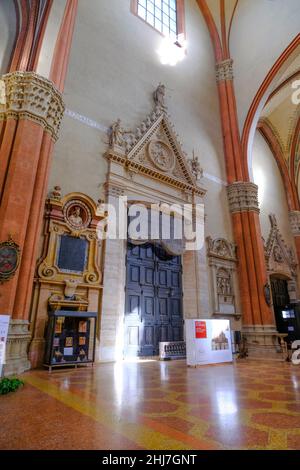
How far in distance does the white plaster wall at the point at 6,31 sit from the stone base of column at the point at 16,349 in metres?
6.20

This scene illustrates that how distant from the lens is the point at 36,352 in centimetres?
596

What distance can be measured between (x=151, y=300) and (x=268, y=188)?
10.6 metres

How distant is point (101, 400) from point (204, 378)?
232cm

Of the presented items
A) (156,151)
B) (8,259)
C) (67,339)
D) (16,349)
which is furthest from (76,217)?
(156,151)

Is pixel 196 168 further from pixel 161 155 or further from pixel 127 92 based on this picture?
pixel 127 92

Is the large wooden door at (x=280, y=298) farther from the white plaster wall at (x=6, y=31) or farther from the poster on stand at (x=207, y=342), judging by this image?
the white plaster wall at (x=6, y=31)

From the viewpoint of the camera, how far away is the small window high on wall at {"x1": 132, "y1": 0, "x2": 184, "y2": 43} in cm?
1240

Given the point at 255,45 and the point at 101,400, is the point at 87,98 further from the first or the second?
the point at 255,45

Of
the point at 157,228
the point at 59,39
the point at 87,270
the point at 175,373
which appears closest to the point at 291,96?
the point at 157,228

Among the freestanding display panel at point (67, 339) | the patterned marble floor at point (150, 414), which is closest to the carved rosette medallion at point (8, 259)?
the freestanding display panel at point (67, 339)

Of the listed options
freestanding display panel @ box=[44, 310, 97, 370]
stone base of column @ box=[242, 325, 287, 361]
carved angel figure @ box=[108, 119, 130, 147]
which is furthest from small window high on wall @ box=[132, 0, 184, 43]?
stone base of column @ box=[242, 325, 287, 361]

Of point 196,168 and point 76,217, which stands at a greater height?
point 196,168

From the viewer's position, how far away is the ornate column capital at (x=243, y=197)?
11937mm

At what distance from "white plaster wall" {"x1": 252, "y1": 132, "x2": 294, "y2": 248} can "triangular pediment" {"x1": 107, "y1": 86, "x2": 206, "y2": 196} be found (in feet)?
17.5
